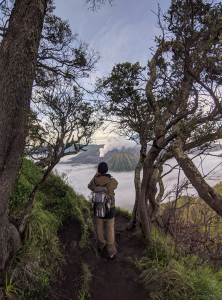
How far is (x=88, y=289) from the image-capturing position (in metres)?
3.07

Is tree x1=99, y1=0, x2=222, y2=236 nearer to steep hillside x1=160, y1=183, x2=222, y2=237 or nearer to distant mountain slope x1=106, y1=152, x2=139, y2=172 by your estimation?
steep hillside x1=160, y1=183, x2=222, y2=237

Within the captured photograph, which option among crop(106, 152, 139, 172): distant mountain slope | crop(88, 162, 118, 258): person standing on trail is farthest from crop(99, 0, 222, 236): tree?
crop(106, 152, 139, 172): distant mountain slope

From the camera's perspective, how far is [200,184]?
257 cm

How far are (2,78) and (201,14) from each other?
5121 millimetres

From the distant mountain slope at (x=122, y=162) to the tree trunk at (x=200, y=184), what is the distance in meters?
71.5

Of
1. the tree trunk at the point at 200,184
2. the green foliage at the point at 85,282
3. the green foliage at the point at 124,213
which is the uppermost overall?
the tree trunk at the point at 200,184

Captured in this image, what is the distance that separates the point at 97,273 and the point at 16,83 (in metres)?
4.00

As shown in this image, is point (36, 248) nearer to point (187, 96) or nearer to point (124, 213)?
point (187, 96)

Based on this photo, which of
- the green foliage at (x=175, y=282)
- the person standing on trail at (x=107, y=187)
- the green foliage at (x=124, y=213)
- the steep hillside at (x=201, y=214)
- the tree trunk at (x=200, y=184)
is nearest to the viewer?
the tree trunk at (x=200, y=184)

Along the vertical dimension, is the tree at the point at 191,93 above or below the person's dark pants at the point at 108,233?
above

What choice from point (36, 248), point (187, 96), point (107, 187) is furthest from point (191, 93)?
point (36, 248)

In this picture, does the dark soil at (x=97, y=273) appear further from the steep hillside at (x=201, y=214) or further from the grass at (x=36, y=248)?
the steep hillside at (x=201, y=214)

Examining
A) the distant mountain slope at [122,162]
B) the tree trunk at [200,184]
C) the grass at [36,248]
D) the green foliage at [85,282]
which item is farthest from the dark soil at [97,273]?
the distant mountain slope at [122,162]

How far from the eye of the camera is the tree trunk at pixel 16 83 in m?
1.97
